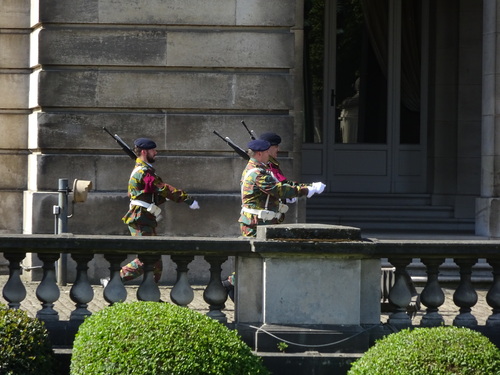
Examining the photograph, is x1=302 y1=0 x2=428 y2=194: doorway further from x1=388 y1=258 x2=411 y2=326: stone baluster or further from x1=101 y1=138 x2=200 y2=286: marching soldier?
x1=388 y1=258 x2=411 y2=326: stone baluster

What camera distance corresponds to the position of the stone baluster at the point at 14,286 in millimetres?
8938

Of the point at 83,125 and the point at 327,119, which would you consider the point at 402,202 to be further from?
the point at 83,125

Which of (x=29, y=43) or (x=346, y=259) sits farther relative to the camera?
(x=29, y=43)

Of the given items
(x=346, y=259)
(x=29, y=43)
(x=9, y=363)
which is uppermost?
(x=29, y=43)

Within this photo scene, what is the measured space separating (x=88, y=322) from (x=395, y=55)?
12961mm

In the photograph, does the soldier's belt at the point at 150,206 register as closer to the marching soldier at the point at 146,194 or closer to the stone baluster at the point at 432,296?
the marching soldier at the point at 146,194

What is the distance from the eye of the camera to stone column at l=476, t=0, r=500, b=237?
16516 mm

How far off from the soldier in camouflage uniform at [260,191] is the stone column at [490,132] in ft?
13.4

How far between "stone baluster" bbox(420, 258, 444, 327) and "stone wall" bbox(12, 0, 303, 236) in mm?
6202

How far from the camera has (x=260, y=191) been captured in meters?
13.2

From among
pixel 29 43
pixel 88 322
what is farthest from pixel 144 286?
pixel 29 43

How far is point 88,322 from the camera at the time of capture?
313 inches

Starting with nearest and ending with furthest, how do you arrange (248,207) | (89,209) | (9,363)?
(9,363), (248,207), (89,209)

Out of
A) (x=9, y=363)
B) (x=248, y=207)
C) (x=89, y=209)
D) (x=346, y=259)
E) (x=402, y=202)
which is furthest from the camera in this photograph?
(x=402, y=202)
